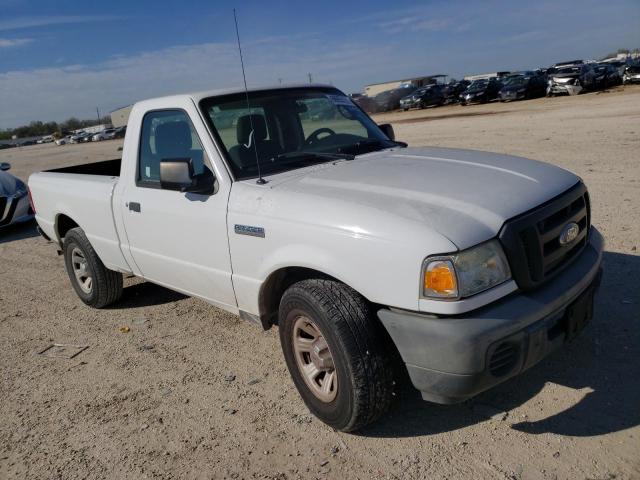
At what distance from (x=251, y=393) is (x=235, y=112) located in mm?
1953

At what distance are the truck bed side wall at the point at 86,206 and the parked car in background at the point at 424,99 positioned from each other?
112ft

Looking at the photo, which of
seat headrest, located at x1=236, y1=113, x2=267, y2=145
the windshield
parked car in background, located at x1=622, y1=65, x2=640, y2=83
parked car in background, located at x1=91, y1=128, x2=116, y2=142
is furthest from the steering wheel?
parked car in background, located at x1=91, y1=128, x2=116, y2=142

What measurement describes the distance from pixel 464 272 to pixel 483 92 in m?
34.3

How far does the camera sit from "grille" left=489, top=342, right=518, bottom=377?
99.2 inches

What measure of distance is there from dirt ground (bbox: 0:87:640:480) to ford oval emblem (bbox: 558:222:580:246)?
919 mm

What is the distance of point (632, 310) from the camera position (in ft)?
13.2

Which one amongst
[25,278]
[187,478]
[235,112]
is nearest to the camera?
[187,478]

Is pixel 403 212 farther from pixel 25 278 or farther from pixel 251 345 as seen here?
pixel 25 278

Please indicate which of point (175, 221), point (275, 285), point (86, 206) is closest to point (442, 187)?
point (275, 285)

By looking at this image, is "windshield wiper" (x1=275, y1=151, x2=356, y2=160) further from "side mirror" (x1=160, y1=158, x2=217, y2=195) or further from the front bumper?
the front bumper

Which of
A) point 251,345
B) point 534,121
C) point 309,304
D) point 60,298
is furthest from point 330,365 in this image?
point 534,121

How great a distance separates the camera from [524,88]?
3141 cm

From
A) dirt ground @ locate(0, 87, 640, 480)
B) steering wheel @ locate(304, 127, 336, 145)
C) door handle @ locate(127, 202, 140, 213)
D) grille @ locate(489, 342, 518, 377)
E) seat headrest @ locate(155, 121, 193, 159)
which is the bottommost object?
dirt ground @ locate(0, 87, 640, 480)

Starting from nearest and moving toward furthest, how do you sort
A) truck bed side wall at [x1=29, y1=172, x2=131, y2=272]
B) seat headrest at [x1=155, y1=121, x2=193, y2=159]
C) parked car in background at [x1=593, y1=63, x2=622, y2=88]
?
seat headrest at [x1=155, y1=121, x2=193, y2=159] → truck bed side wall at [x1=29, y1=172, x2=131, y2=272] → parked car in background at [x1=593, y1=63, x2=622, y2=88]
